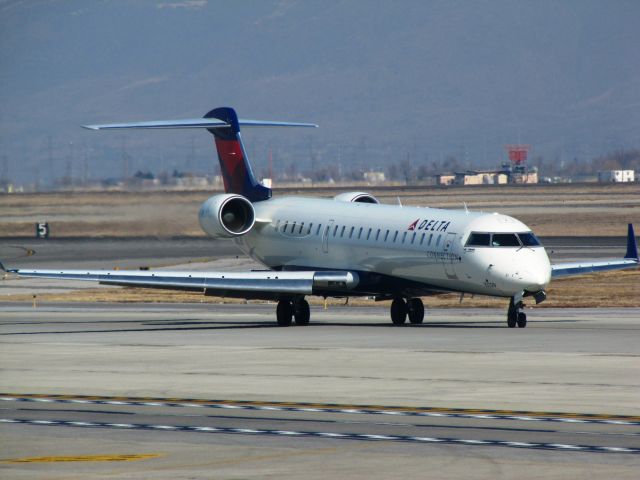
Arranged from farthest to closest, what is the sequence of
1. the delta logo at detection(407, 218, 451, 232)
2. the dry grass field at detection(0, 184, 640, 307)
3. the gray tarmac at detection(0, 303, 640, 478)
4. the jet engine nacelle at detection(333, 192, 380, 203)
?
the dry grass field at detection(0, 184, 640, 307) → the jet engine nacelle at detection(333, 192, 380, 203) → the delta logo at detection(407, 218, 451, 232) → the gray tarmac at detection(0, 303, 640, 478)

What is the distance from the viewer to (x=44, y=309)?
2069 inches

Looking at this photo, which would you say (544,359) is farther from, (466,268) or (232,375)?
(466,268)

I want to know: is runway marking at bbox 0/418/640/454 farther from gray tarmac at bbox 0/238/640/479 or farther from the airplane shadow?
the airplane shadow

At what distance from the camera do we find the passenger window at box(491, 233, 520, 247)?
131 feet

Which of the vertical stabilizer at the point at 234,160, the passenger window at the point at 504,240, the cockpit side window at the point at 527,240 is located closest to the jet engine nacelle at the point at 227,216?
the vertical stabilizer at the point at 234,160

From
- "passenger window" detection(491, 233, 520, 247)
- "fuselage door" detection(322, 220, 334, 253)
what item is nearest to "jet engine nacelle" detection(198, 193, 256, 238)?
"fuselage door" detection(322, 220, 334, 253)

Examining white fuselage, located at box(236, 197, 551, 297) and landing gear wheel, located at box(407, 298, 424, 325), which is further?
landing gear wheel, located at box(407, 298, 424, 325)

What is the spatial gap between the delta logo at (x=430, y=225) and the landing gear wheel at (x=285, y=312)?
4086mm

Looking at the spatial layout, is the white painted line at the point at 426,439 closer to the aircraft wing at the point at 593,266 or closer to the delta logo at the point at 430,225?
the delta logo at the point at 430,225

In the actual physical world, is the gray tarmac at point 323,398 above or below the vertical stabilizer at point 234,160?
below

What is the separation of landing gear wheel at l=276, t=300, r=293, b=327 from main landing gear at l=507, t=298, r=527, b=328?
6640 millimetres

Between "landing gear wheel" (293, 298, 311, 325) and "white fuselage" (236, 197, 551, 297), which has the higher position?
"white fuselage" (236, 197, 551, 297)

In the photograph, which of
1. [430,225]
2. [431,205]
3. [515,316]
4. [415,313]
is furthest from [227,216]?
[431,205]

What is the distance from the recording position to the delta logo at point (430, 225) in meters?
41.4
